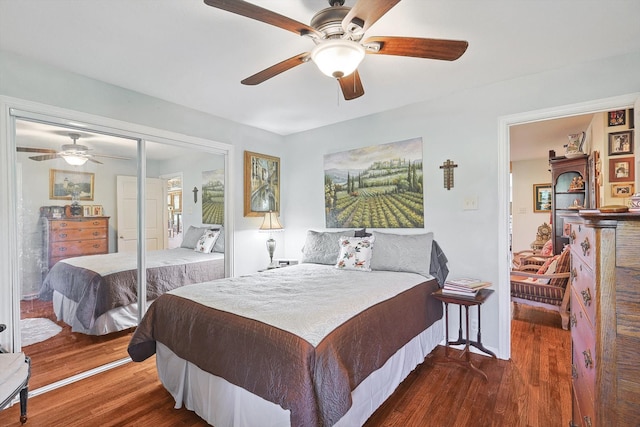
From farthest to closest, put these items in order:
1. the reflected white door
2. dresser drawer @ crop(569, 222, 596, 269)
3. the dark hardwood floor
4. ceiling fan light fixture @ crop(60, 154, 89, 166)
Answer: the reflected white door
ceiling fan light fixture @ crop(60, 154, 89, 166)
the dark hardwood floor
dresser drawer @ crop(569, 222, 596, 269)

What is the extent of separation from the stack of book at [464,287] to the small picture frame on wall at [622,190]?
1.95 metres

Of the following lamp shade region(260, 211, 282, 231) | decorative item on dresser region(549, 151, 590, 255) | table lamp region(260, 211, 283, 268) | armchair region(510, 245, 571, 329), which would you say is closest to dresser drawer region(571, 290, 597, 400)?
armchair region(510, 245, 571, 329)

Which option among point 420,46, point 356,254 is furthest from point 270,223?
point 420,46

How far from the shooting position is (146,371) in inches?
99.4

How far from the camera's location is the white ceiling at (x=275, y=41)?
169 cm

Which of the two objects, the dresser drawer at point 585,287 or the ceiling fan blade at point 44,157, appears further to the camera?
the ceiling fan blade at point 44,157

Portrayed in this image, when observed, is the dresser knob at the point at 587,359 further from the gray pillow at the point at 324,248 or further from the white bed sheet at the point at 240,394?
the gray pillow at the point at 324,248

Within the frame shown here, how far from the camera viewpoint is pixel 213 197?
3559 mm

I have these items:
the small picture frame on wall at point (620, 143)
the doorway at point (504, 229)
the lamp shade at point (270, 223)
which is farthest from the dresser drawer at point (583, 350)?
the lamp shade at point (270, 223)

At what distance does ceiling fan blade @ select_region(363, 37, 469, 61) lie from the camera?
153 centimetres

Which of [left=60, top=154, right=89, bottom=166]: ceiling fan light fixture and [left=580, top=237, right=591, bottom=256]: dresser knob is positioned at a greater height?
[left=60, top=154, right=89, bottom=166]: ceiling fan light fixture

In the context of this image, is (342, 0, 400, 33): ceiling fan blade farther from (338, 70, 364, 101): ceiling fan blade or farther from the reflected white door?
the reflected white door

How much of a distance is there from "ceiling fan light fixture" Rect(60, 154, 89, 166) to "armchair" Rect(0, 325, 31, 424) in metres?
1.29

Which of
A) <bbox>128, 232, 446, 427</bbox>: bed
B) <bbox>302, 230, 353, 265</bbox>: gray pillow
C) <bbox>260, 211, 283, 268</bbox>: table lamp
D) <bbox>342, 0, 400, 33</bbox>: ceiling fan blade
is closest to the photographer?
<bbox>342, 0, 400, 33</bbox>: ceiling fan blade
